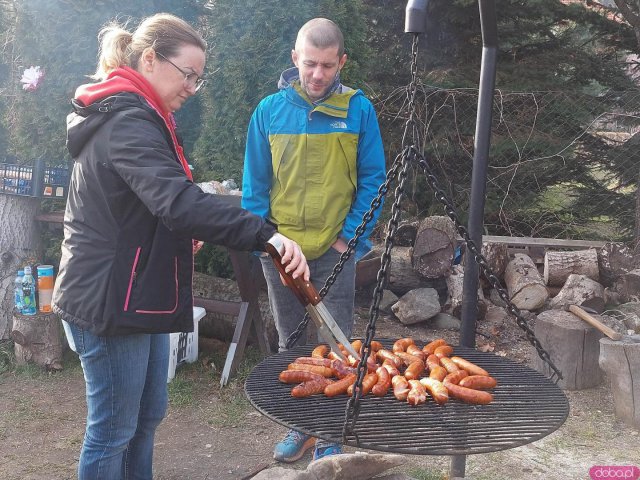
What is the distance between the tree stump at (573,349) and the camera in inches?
193

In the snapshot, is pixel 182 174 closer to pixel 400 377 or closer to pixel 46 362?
pixel 400 377

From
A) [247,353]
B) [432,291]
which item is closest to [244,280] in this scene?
[247,353]

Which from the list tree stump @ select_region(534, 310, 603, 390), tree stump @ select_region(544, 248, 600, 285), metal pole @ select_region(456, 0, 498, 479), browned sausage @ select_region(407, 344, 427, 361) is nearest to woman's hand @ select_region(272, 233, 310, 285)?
browned sausage @ select_region(407, 344, 427, 361)

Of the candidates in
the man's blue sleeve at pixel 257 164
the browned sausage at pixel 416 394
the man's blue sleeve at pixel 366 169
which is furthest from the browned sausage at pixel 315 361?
the man's blue sleeve at pixel 257 164

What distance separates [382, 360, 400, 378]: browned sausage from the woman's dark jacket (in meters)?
0.77

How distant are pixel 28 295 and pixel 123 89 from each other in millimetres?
3335

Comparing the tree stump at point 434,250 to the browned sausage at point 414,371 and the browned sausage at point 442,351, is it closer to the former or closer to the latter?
the browned sausage at point 442,351

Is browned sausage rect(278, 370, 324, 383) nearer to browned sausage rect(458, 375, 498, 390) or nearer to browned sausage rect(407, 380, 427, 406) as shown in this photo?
browned sausage rect(407, 380, 427, 406)

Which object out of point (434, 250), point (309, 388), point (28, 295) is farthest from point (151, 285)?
point (434, 250)

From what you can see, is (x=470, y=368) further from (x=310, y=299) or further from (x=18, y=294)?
(x=18, y=294)

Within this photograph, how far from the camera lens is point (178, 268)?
2402 mm

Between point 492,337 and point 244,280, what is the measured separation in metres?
2.46

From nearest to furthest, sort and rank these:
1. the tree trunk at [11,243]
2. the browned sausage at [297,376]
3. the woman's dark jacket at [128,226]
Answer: the woman's dark jacket at [128,226] < the browned sausage at [297,376] < the tree trunk at [11,243]

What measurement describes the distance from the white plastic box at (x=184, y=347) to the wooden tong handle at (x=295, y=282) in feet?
9.00
